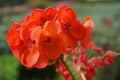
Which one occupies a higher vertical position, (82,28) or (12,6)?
(82,28)

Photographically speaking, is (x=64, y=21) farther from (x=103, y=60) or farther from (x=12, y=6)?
(x=12, y=6)

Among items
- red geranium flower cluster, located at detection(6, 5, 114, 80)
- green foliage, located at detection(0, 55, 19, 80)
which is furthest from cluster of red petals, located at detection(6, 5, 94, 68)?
green foliage, located at detection(0, 55, 19, 80)

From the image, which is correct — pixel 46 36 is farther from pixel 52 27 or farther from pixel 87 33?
pixel 87 33

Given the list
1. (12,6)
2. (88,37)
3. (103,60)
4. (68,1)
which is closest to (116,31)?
(103,60)

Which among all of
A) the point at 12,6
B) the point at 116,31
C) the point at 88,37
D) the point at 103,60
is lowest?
the point at 12,6

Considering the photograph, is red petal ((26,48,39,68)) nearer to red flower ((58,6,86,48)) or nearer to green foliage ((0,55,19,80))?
red flower ((58,6,86,48))

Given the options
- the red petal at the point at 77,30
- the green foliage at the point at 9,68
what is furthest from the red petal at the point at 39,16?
the green foliage at the point at 9,68

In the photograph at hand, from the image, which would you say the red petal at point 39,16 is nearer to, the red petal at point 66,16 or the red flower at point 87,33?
the red petal at point 66,16

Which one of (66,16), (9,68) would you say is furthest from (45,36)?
(9,68)
